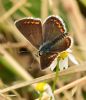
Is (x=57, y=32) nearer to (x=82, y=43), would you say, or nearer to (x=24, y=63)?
(x=82, y=43)

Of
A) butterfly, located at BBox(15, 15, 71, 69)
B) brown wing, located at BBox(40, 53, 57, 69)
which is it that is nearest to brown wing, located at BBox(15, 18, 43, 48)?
butterfly, located at BBox(15, 15, 71, 69)

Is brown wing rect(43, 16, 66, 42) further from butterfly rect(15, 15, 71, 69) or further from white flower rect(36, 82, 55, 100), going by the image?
white flower rect(36, 82, 55, 100)

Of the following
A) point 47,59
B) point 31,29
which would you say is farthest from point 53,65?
point 31,29

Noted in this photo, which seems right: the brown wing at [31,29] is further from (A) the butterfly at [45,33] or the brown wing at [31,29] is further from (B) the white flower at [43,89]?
(B) the white flower at [43,89]

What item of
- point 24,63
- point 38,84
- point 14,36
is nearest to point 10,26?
point 14,36

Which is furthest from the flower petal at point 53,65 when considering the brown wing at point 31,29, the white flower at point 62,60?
the brown wing at point 31,29

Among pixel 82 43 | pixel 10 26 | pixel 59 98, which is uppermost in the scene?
pixel 10 26

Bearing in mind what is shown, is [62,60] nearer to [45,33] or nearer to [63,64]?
[63,64]

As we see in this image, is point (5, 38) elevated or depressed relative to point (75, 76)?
elevated
